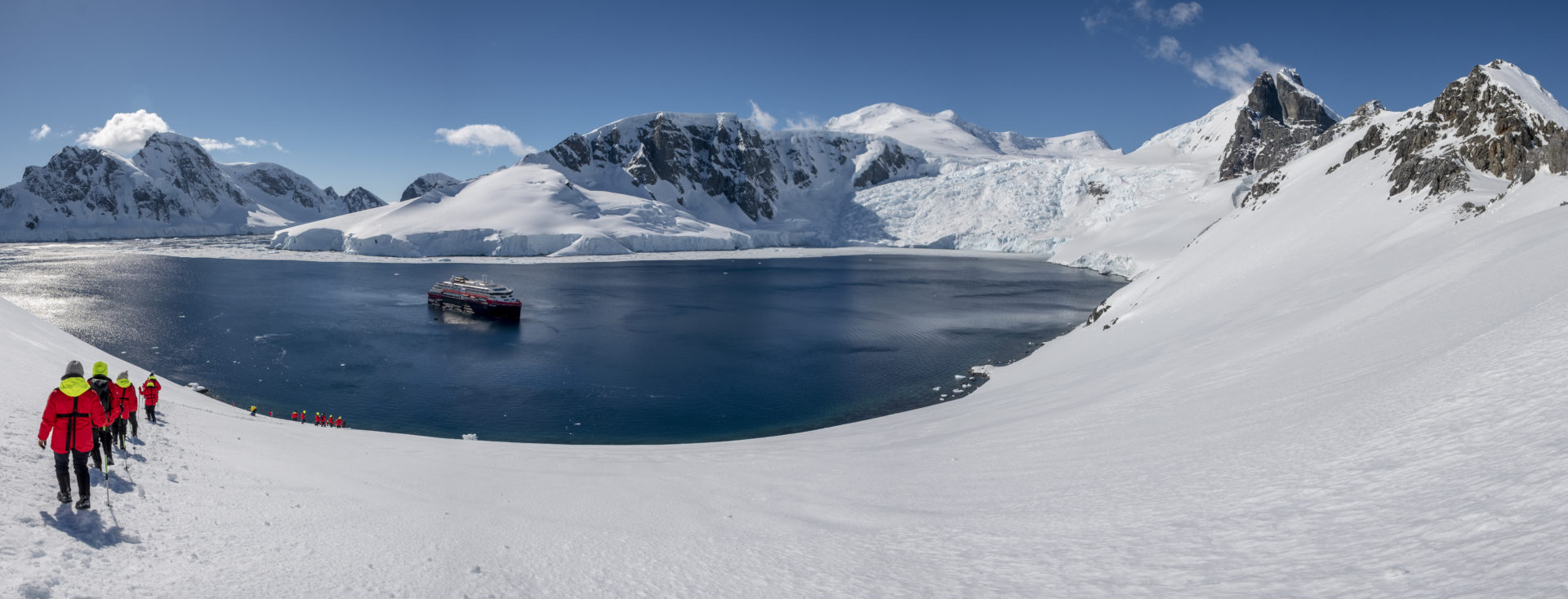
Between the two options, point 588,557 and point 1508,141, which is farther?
point 1508,141

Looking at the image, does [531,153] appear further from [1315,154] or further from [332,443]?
[332,443]

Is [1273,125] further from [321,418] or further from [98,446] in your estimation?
[98,446]

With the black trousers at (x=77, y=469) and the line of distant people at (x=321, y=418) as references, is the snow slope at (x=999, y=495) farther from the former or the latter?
the line of distant people at (x=321, y=418)

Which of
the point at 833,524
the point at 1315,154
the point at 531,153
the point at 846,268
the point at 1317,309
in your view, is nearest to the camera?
the point at 833,524

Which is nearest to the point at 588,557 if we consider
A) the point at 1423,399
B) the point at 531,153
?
the point at 1423,399

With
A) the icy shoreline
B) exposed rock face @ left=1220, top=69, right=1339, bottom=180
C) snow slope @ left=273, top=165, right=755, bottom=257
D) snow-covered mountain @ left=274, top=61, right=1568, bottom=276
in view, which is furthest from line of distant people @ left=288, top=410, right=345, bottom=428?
exposed rock face @ left=1220, top=69, right=1339, bottom=180

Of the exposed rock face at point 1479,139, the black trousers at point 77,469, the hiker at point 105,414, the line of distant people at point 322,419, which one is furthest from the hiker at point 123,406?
the exposed rock face at point 1479,139
